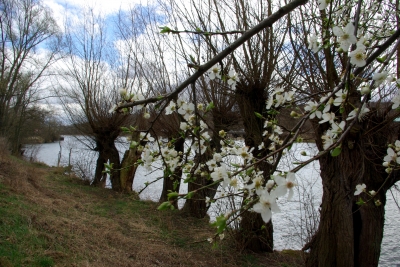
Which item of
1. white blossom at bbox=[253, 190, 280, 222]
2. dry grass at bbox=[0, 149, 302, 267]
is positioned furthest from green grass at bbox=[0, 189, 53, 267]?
white blossom at bbox=[253, 190, 280, 222]

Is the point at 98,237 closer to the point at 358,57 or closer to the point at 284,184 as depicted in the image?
the point at 284,184

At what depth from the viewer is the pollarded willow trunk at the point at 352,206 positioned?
330 centimetres

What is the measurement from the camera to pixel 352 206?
3.46m

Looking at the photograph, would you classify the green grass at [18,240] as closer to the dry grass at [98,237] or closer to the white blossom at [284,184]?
the dry grass at [98,237]

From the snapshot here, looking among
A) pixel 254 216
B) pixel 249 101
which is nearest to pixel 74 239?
pixel 254 216

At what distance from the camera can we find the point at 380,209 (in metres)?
3.35

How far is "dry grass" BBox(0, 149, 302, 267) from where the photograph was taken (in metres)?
3.84

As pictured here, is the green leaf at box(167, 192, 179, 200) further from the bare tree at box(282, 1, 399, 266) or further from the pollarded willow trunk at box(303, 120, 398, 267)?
the pollarded willow trunk at box(303, 120, 398, 267)

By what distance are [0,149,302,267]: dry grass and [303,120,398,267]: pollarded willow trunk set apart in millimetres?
1405

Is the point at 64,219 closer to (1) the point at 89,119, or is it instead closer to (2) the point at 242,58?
(2) the point at 242,58

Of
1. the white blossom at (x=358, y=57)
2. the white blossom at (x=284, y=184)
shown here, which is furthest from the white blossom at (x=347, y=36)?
the white blossom at (x=284, y=184)

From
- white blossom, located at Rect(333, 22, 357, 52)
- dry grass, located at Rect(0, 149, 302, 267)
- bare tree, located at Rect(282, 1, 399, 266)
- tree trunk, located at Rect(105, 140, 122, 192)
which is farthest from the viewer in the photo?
tree trunk, located at Rect(105, 140, 122, 192)

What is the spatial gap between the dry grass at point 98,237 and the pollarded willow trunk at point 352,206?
4.61ft

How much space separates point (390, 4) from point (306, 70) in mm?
1046
